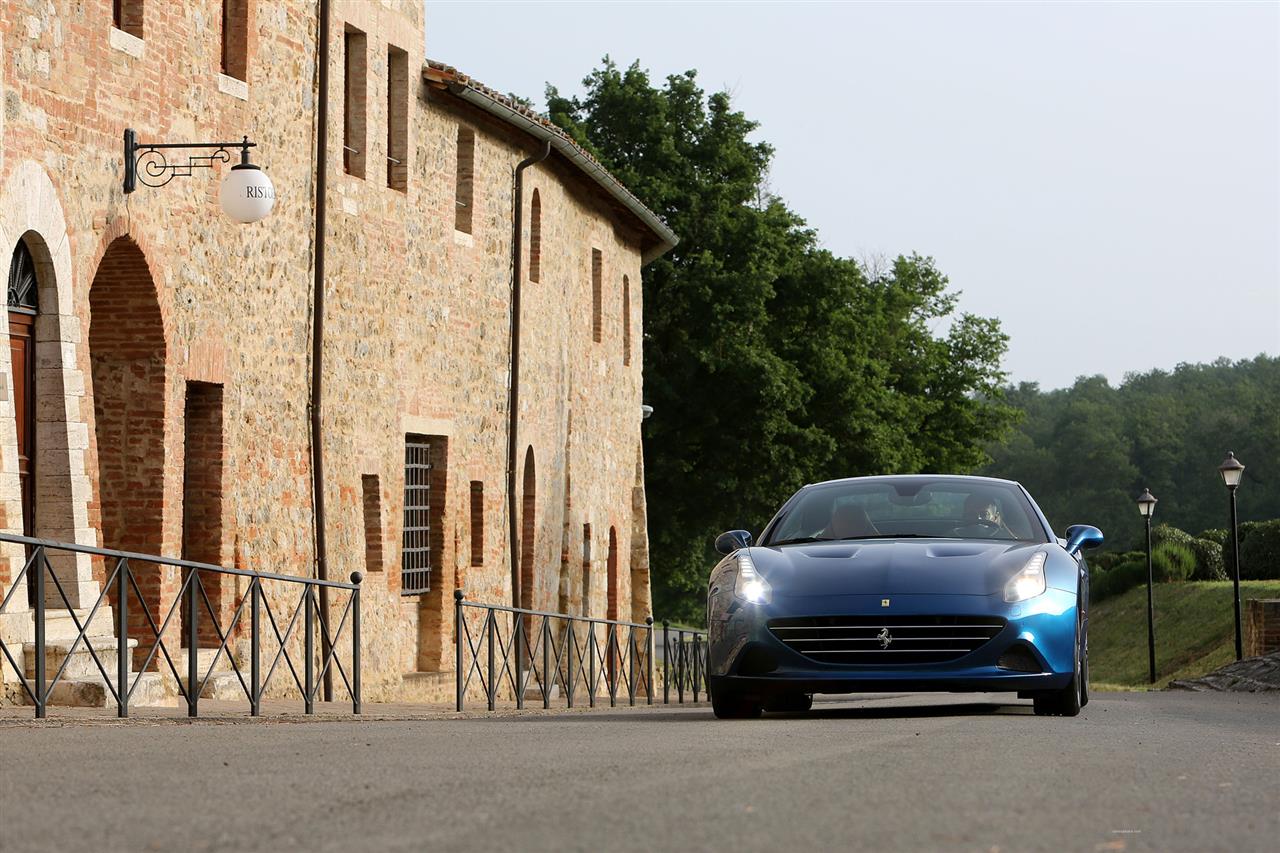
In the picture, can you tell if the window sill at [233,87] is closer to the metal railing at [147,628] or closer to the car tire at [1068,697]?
the metal railing at [147,628]

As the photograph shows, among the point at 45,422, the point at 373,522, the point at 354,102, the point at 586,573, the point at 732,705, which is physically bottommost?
the point at 732,705

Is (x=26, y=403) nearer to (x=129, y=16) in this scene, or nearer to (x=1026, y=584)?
(x=129, y=16)

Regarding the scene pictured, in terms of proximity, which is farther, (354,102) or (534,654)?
(354,102)

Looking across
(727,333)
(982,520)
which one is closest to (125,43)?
(982,520)

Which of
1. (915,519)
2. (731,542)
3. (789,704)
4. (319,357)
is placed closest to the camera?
(731,542)

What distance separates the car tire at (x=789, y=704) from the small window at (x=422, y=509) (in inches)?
406

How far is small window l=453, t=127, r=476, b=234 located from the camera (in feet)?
77.8

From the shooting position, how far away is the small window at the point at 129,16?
15.9 m

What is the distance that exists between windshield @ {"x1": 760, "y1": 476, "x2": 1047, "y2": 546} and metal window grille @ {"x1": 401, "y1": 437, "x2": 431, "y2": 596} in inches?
433

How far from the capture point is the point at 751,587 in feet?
33.8

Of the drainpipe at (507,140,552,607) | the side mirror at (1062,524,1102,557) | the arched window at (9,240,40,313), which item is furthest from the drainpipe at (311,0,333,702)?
the side mirror at (1062,524,1102,557)

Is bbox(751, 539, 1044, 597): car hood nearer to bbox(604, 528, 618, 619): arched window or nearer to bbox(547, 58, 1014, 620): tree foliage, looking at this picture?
bbox(604, 528, 618, 619): arched window

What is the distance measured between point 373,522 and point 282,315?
10.4 ft

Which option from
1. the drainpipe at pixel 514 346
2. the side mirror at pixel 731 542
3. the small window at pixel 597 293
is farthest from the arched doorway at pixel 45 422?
the small window at pixel 597 293
